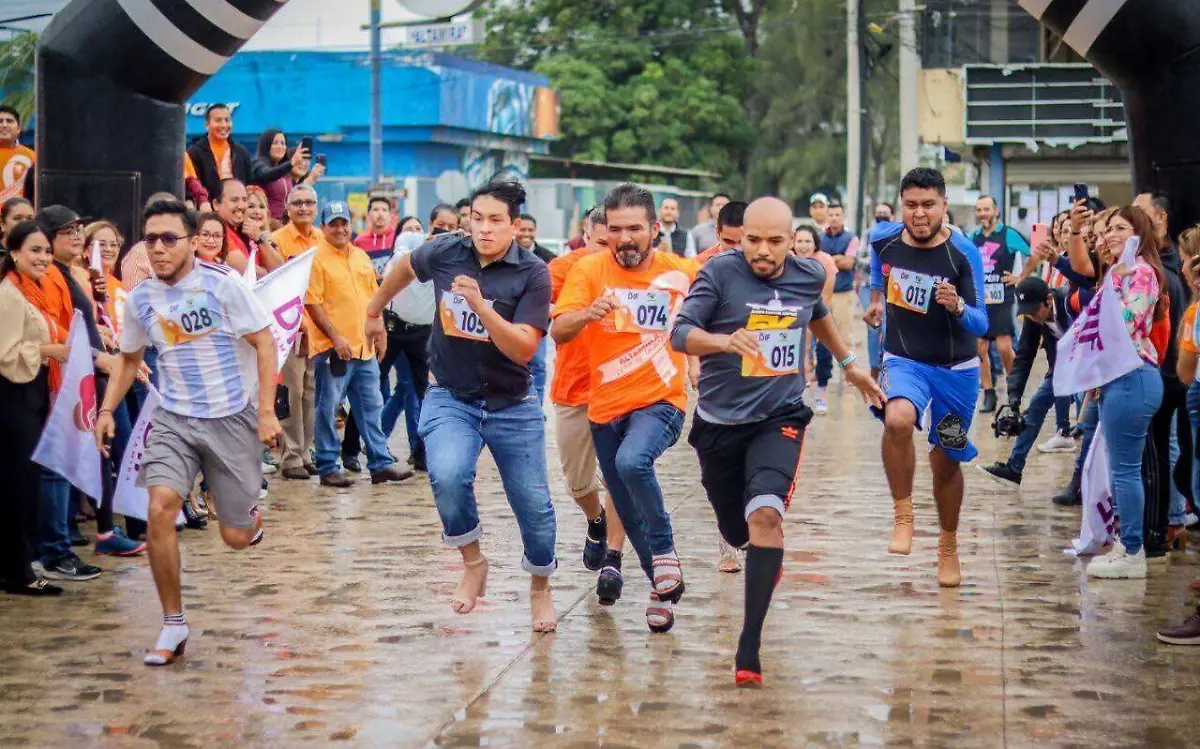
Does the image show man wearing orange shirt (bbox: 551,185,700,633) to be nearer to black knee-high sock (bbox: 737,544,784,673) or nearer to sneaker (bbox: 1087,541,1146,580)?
black knee-high sock (bbox: 737,544,784,673)

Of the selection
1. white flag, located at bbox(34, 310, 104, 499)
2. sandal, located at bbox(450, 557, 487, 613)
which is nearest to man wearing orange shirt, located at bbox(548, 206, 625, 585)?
sandal, located at bbox(450, 557, 487, 613)

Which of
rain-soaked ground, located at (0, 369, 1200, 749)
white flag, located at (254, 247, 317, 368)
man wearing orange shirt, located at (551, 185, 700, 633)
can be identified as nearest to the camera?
rain-soaked ground, located at (0, 369, 1200, 749)

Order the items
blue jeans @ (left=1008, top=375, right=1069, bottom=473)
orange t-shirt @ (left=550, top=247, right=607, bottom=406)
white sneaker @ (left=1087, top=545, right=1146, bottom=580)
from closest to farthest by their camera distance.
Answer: orange t-shirt @ (left=550, top=247, right=607, bottom=406) < white sneaker @ (left=1087, top=545, right=1146, bottom=580) < blue jeans @ (left=1008, top=375, right=1069, bottom=473)

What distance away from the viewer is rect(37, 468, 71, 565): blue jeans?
29.2 ft

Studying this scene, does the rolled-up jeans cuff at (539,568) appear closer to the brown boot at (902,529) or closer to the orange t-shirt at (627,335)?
the orange t-shirt at (627,335)

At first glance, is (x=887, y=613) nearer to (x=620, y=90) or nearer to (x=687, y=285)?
(x=687, y=285)

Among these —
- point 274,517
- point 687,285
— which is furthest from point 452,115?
point 687,285

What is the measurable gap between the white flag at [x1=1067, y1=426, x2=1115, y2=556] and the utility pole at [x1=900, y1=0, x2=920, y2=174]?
83.8ft

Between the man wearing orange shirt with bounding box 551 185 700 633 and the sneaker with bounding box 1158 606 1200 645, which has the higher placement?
the man wearing orange shirt with bounding box 551 185 700 633

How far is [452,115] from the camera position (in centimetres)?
4341

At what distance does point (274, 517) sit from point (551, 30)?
45536 mm

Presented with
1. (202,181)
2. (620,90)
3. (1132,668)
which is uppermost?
(620,90)

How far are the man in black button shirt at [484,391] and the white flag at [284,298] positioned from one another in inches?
123

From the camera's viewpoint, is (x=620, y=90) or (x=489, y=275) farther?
(x=620, y=90)
